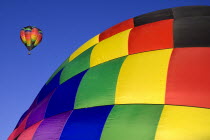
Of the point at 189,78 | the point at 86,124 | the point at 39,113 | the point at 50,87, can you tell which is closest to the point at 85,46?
the point at 50,87

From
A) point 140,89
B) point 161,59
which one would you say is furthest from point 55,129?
point 161,59

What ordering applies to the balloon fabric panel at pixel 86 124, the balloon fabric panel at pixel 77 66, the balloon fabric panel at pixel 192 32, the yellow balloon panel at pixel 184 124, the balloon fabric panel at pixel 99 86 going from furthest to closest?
the balloon fabric panel at pixel 77 66, the balloon fabric panel at pixel 192 32, the balloon fabric panel at pixel 99 86, the balloon fabric panel at pixel 86 124, the yellow balloon panel at pixel 184 124

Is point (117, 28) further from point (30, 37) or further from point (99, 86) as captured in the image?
point (30, 37)

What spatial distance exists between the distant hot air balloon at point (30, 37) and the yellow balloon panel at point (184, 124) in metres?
13.6

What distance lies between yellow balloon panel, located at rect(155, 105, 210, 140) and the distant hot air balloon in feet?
44.6

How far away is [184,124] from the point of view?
5.22m

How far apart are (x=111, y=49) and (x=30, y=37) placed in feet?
38.7

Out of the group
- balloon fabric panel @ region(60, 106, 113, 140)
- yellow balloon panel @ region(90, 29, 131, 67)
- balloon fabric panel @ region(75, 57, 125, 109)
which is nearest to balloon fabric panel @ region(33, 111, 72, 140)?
balloon fabric panel @ region(60, 106, 113, 140)

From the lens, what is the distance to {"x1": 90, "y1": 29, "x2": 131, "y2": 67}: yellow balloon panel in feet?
23.4

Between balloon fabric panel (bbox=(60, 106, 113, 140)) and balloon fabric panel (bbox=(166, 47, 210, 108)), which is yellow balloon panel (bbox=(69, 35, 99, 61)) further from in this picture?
balloon fabric panel (bbox=(166, 47, 210, 108))

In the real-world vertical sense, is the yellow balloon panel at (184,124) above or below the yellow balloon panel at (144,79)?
below

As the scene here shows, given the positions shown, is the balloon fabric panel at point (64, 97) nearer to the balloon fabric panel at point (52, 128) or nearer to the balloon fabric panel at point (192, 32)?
the balloon fabric panel at point (52, 128)

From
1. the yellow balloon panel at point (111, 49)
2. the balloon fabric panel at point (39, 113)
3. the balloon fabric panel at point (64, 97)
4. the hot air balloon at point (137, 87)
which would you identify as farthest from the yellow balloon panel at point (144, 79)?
the balloon fabric panel at point (39, 113)

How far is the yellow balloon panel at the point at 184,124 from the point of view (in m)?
5.12
